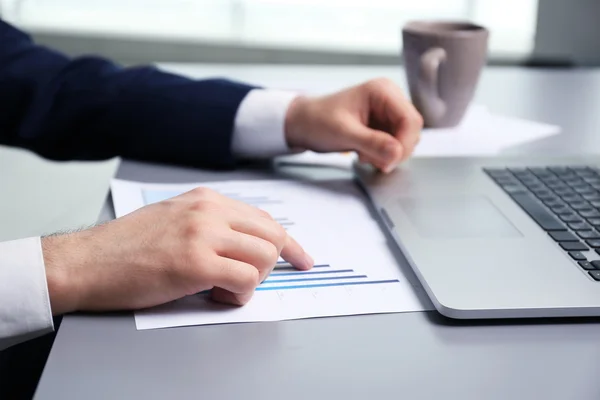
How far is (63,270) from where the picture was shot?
52 cm

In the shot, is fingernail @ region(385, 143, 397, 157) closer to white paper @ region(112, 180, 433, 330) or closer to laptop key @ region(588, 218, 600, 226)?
white paper @ region(112, 180, 433, 330)

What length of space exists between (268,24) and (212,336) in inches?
47.5

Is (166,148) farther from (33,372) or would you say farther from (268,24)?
(268,24)

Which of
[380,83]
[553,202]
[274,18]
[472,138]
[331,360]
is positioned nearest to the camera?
[331,360]

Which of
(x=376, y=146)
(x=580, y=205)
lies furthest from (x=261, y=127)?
(x=580, y=205)

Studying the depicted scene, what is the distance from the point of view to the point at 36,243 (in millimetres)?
541

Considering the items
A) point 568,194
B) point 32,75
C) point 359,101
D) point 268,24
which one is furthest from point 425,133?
point 268,24

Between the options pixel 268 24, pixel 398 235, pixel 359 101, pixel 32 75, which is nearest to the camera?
pixel 398 235

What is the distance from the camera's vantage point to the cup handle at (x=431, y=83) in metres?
0.92

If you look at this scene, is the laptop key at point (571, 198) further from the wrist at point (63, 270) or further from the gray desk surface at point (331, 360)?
the wrist at point (63, 270)

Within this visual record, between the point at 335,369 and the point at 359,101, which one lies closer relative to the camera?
the point at 335,369

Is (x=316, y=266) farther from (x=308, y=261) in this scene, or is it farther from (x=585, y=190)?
(x=585, y=190)

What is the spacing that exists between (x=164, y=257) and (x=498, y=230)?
11.1 inches

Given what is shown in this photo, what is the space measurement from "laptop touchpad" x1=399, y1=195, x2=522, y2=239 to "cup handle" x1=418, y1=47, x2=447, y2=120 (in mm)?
268
